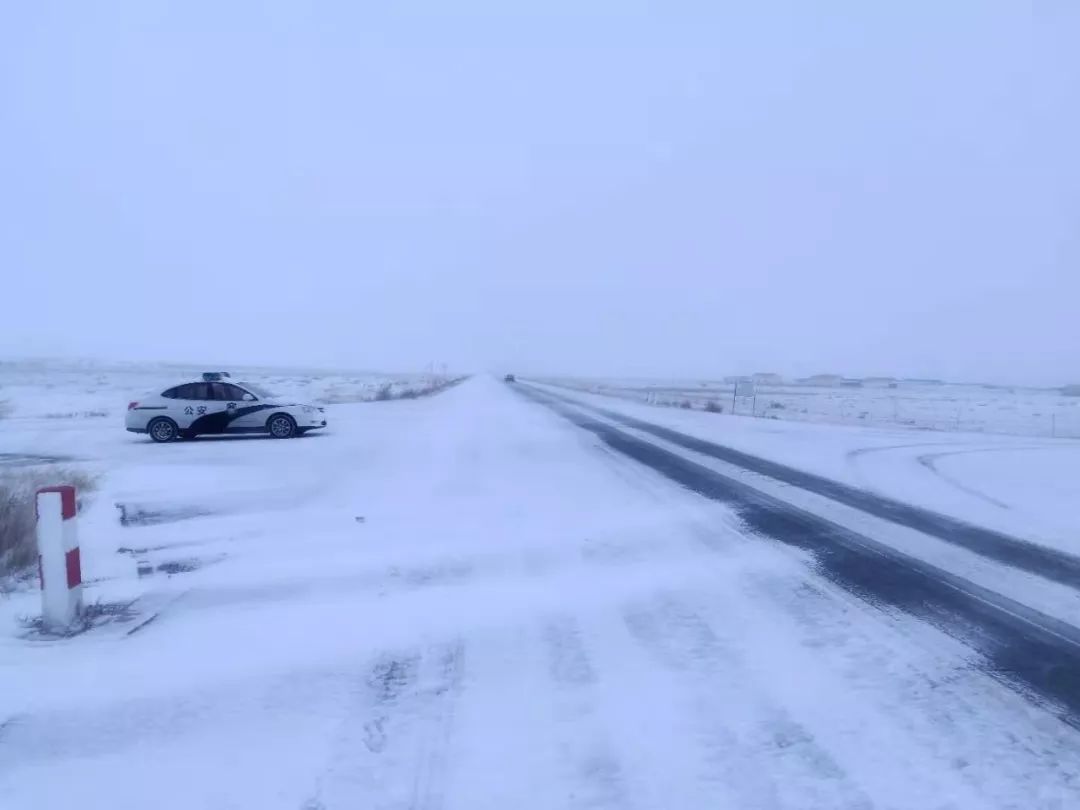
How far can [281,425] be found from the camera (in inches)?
923

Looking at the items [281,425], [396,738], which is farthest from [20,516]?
[281,425]

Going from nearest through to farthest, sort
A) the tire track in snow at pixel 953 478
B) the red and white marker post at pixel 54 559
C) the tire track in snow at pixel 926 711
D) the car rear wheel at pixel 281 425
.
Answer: the tire track in snow at pixel 926 711 < the red and white marker post at pixel 54 559 < the tire track in snow at pixel 953 478 < the car rear wheel at pixel 281 425

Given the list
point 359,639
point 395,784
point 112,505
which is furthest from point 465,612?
point 112,505

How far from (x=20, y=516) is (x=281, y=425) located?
1365 cm

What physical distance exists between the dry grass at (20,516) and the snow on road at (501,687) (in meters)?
0.62

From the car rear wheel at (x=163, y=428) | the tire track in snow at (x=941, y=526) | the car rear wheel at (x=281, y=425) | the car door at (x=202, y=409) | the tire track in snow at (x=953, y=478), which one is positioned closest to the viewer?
the tire track in snow at (x=941, y=526)

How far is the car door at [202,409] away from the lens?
22.4 meters

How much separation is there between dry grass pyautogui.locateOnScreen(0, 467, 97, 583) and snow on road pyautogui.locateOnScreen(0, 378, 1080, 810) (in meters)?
0.62

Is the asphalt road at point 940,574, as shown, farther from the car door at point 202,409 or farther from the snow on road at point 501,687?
the car door at point 202,409

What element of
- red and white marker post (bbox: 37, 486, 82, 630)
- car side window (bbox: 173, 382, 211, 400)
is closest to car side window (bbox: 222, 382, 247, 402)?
car side window (bbox: 173, 382, 211, 400)

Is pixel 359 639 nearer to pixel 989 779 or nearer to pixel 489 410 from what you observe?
pixel 989 779

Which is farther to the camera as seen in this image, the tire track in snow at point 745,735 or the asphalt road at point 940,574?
the asphalt road at point 940,574

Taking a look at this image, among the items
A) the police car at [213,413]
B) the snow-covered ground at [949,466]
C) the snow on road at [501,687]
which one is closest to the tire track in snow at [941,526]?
the snow-covered ground at [949,466]

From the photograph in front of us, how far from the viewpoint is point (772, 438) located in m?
25.6
